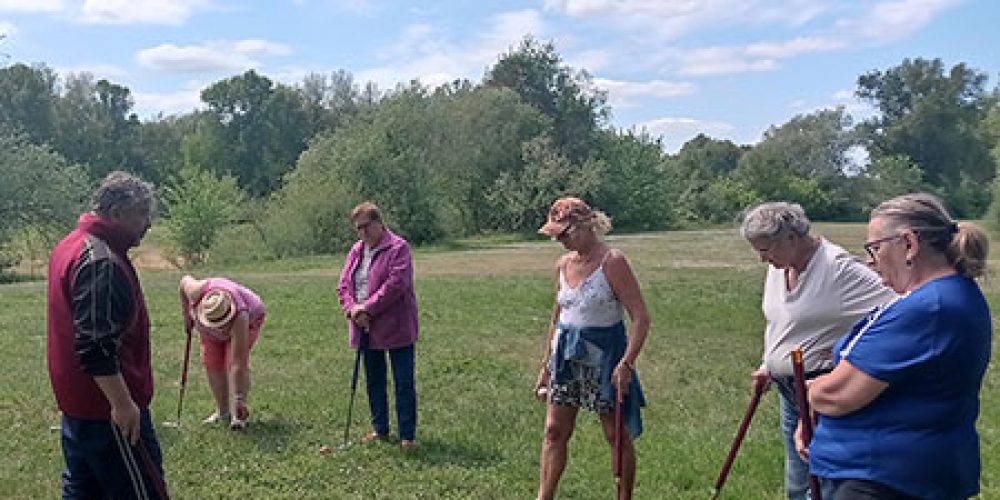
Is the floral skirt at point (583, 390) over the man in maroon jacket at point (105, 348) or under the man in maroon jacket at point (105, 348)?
under

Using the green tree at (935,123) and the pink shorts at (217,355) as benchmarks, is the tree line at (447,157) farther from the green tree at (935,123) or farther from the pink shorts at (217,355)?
the pink shorts at (217,355)

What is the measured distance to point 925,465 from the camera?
9.45 feet

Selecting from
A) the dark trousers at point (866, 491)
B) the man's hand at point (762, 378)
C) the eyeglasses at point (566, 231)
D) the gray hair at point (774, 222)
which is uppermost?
the gray hair at point (774, 222)

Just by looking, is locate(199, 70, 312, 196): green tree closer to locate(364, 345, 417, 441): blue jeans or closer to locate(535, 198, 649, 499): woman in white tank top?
locate(364, 345, 417, 441): blue jeans

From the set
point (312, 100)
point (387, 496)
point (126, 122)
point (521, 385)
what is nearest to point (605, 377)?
point (387, 496)

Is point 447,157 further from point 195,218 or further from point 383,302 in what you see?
point 383,302

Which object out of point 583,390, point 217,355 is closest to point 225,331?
point 217,355

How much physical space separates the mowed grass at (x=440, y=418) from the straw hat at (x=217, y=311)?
886 millimetres

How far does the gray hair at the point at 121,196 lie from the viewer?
12.1ft

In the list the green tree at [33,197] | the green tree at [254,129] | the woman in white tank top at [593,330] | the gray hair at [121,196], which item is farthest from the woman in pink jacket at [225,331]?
the green tree at [254,129]

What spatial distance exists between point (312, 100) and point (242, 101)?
570 cm

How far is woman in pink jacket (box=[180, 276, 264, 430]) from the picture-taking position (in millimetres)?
6836

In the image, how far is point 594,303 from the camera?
4.90m

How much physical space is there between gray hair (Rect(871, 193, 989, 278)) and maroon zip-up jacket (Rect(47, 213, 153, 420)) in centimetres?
283
